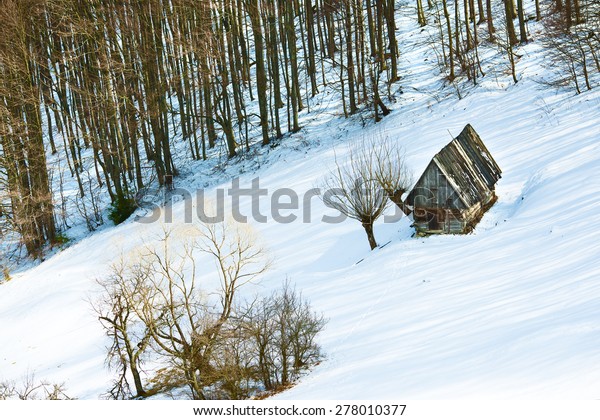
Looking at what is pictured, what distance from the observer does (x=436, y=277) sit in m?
11.4

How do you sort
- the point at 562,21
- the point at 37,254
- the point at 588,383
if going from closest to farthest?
the point at 588,383, the point at 562,21, the point at 37,254

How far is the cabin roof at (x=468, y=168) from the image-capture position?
13.5 metres

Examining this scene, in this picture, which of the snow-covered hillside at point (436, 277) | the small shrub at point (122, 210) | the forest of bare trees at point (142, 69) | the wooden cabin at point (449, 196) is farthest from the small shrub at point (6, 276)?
the wooden cabin at point (449, 196)

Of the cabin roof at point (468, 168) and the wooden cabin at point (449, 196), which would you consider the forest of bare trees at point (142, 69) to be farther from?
the wooden cabin at point (449, 196)

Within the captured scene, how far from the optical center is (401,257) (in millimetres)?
12977

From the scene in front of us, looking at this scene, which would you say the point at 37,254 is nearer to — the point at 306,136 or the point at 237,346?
the point at 306,136

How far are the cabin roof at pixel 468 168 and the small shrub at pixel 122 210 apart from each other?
14.0m

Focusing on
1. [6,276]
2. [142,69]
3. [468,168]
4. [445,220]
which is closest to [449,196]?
[445,220]

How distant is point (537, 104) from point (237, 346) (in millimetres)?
14886

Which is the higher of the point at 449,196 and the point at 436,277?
the point at 449,196

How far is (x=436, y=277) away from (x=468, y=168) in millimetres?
4413

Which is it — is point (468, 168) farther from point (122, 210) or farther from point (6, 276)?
point (6, 276)

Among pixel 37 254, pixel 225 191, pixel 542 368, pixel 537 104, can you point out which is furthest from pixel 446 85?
pixel 37 254

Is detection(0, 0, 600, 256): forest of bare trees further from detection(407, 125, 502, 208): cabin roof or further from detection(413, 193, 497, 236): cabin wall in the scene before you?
detection(413, 193, 497, 236): cabin wall
